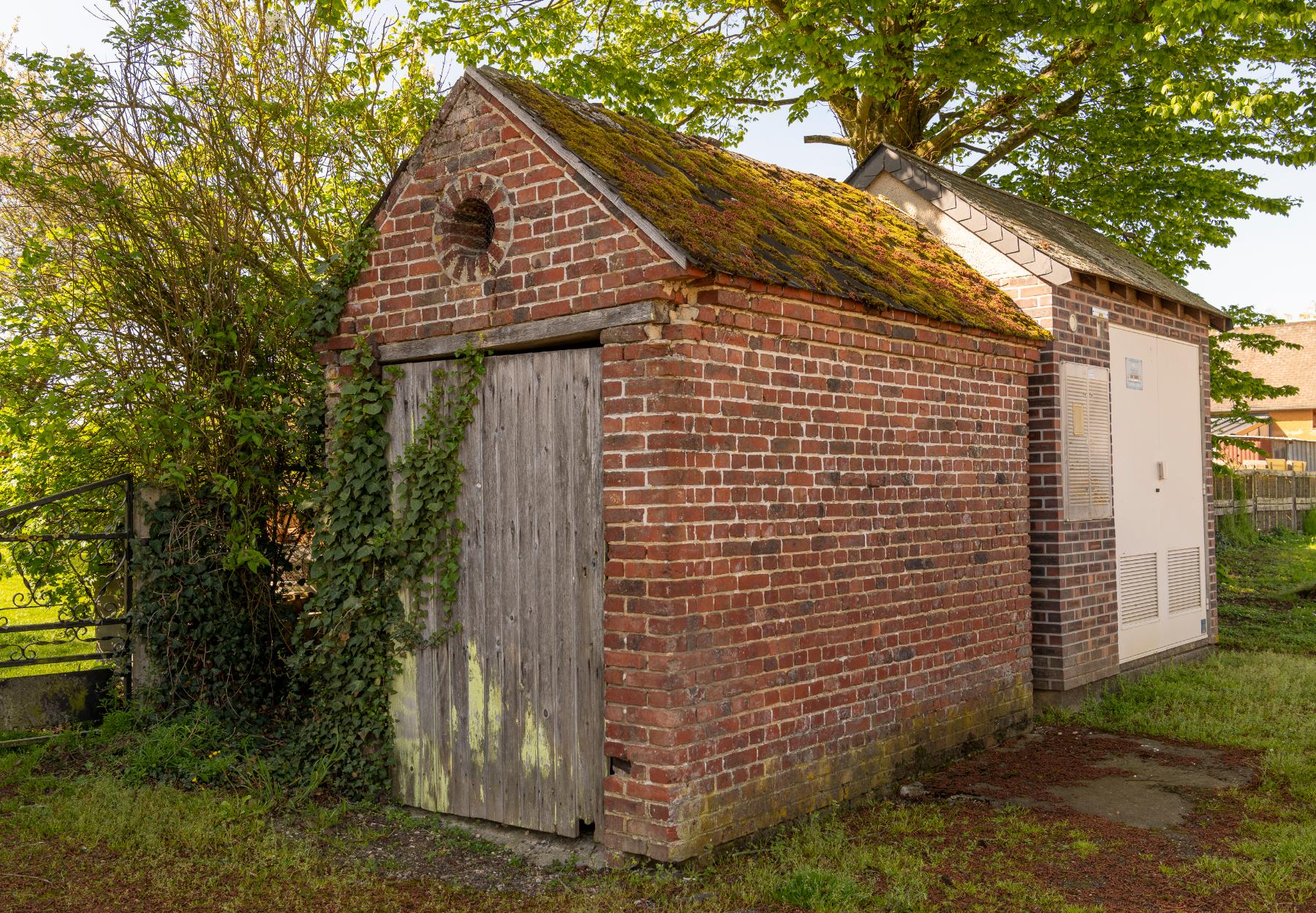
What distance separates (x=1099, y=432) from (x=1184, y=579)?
9.09 ft

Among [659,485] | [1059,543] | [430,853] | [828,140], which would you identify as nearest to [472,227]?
[659,485]

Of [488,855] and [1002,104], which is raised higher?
[1002,104]

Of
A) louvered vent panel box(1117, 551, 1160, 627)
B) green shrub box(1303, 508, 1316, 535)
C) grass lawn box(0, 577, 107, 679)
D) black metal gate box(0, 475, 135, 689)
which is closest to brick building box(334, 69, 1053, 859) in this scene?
black metal gate box(0, 475, 135, 689)

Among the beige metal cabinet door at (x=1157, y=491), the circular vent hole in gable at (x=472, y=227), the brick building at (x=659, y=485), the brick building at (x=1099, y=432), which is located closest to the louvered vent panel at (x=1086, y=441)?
the brick building at (x=1099, y=432)

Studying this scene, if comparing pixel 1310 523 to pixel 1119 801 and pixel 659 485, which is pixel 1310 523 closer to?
pixel 1119 801

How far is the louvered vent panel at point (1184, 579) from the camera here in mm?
11031

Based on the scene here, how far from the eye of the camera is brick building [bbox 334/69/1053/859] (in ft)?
18.1

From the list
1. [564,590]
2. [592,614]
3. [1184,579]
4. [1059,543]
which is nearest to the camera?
[592,614]

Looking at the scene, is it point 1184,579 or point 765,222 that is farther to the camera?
point 1184,579

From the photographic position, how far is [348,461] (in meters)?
6.84

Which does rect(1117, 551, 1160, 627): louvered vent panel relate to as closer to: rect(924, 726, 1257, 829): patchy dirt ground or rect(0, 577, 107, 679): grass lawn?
rect(924, 726, 1257, 829): patchy dirt ground

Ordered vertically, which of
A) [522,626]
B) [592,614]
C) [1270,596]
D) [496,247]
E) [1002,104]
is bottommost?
[1270,596]

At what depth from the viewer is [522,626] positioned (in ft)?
20.2

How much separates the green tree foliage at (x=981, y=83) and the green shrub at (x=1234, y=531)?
265 inches
